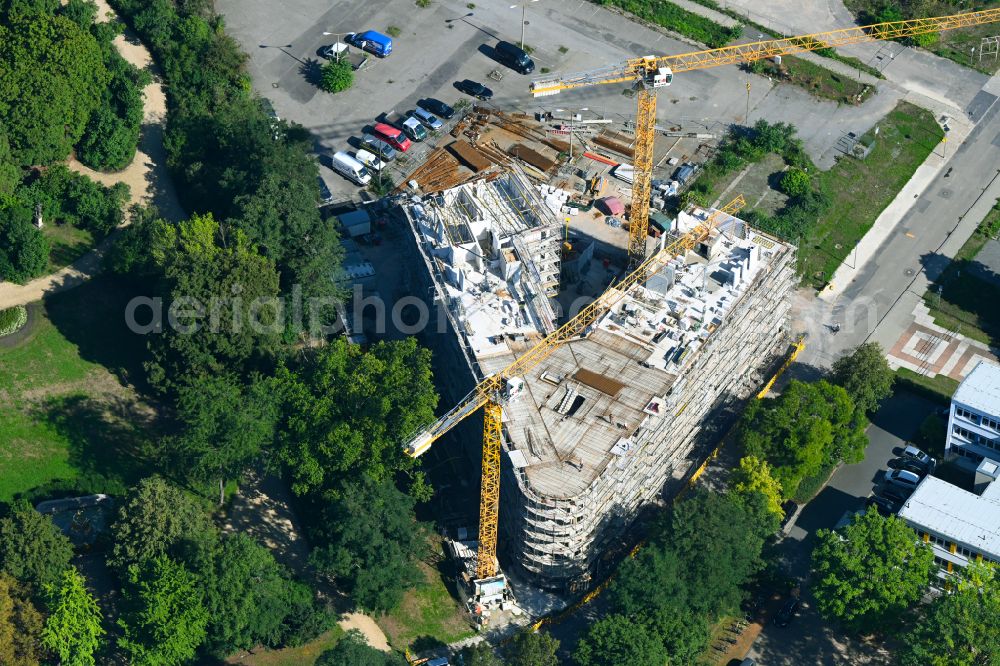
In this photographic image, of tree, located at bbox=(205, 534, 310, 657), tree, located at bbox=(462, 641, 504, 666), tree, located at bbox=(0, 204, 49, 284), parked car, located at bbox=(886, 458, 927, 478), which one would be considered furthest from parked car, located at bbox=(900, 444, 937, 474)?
tree, located at bbox=(0, 204, 49, 284)

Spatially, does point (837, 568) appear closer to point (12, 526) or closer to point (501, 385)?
point (501, 385)

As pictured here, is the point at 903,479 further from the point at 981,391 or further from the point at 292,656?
the point at 292,656

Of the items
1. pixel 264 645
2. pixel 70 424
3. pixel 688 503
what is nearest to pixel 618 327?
pixel 688 503

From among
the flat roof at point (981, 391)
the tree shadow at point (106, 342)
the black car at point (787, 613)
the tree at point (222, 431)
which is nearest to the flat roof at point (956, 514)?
the flat roof at point (981, 391)

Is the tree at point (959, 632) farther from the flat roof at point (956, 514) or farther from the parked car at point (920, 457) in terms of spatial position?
the parked car at point (920, 457)

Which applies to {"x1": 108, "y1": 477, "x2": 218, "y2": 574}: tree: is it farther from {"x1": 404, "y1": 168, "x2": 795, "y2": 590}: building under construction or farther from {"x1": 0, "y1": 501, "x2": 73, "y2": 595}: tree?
{"x1": 404, "y1": 168, "x2": 795, "y2": 590}: building under construction
